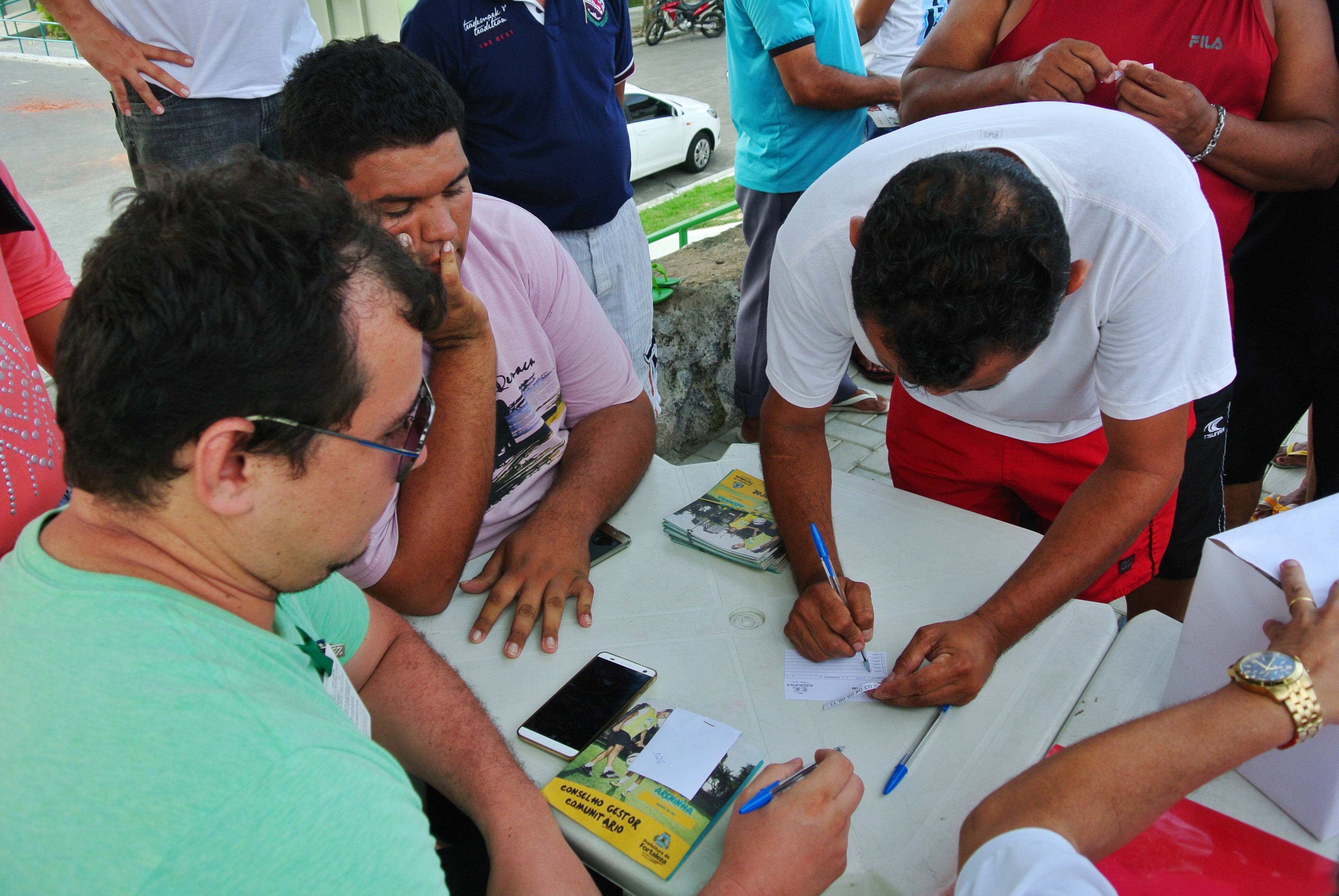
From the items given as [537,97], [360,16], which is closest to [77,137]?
[360,16]

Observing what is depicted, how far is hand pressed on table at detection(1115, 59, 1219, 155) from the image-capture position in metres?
2.03

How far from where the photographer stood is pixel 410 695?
1.46 meters

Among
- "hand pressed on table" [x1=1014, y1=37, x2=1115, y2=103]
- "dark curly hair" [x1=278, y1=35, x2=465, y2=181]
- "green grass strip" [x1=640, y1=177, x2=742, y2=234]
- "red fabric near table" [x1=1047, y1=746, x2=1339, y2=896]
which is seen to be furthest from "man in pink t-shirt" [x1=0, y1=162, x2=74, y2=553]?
"green grass strip" [x1=640, y1=177, x2=742, y2=234]

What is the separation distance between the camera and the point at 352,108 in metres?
1.77

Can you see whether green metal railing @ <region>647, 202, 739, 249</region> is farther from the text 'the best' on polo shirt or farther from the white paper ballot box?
the white paper ballot box

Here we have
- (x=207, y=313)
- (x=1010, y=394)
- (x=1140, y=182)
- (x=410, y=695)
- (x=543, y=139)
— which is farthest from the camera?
(x=543, y=139)

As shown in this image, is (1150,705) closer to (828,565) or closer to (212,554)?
(828,565)

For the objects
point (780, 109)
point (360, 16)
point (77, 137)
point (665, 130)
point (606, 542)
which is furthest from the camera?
point (77, 137)

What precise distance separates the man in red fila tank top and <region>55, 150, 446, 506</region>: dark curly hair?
1.93m

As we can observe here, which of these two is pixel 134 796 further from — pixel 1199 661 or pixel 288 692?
pixel 1199 661

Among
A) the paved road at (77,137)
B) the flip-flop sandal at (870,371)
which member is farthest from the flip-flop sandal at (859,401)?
the paved road at (77,137)

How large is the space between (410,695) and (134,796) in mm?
690

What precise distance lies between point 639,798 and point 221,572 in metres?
0.68

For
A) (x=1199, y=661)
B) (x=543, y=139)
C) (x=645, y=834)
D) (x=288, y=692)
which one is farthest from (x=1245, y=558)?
(x=543, y=139)
